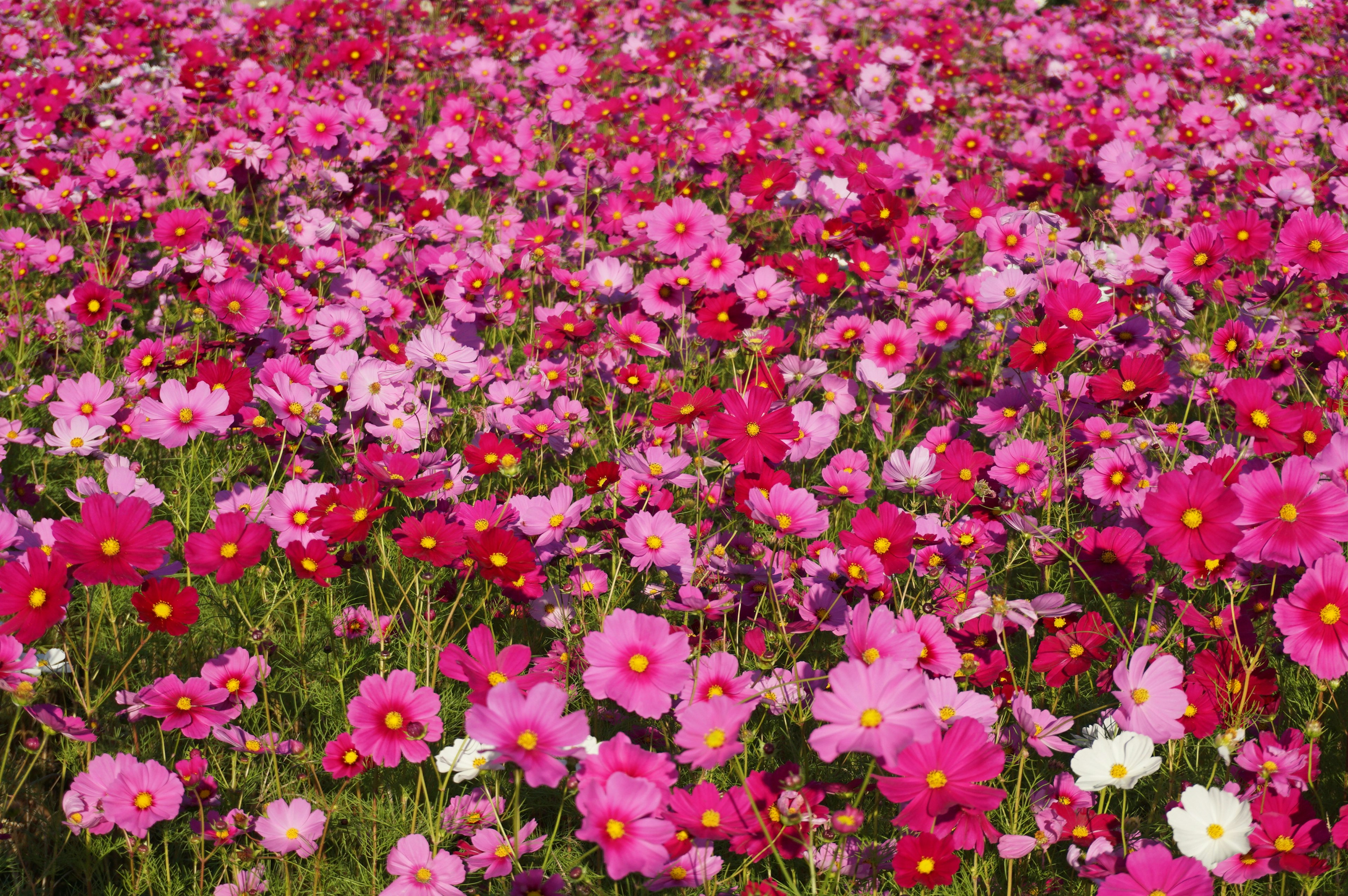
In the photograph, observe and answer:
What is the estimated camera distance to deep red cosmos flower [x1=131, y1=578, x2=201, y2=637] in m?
1.69

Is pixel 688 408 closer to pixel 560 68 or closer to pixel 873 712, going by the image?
pixel 873 712

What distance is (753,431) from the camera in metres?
2.03

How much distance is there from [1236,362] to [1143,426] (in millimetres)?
367

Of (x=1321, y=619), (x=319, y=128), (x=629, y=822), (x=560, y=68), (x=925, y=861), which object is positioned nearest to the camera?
(x=629, y=822)

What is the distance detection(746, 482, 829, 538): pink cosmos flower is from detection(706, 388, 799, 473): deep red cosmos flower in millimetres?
90

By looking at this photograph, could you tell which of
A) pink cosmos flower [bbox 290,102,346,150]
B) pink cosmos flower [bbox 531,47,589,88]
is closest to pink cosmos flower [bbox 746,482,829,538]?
pink cosmos flower [bbox 290,102,346,150]

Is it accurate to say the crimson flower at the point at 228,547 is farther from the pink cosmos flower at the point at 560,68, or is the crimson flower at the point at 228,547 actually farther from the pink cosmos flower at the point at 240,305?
the pink cosmos flower at the point at 560,68

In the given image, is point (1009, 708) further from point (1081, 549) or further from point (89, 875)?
point (89, 875)

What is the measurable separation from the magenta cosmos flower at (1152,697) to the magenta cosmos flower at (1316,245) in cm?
136

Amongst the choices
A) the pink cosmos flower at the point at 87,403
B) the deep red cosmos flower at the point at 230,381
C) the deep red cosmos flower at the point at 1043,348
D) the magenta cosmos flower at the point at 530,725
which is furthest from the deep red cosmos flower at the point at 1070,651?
the pink cosmos flower at the point at 87,403

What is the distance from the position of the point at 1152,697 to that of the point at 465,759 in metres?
1.18

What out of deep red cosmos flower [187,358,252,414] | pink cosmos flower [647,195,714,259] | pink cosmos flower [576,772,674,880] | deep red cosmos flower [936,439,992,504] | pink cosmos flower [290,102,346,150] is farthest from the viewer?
pink cosmos flower [290,102,346,150]

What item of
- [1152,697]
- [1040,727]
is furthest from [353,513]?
[1152,697]

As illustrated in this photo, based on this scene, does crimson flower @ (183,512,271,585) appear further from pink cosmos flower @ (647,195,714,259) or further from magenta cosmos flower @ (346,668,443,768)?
pink cosmos flower @ (647,195,714,259)
